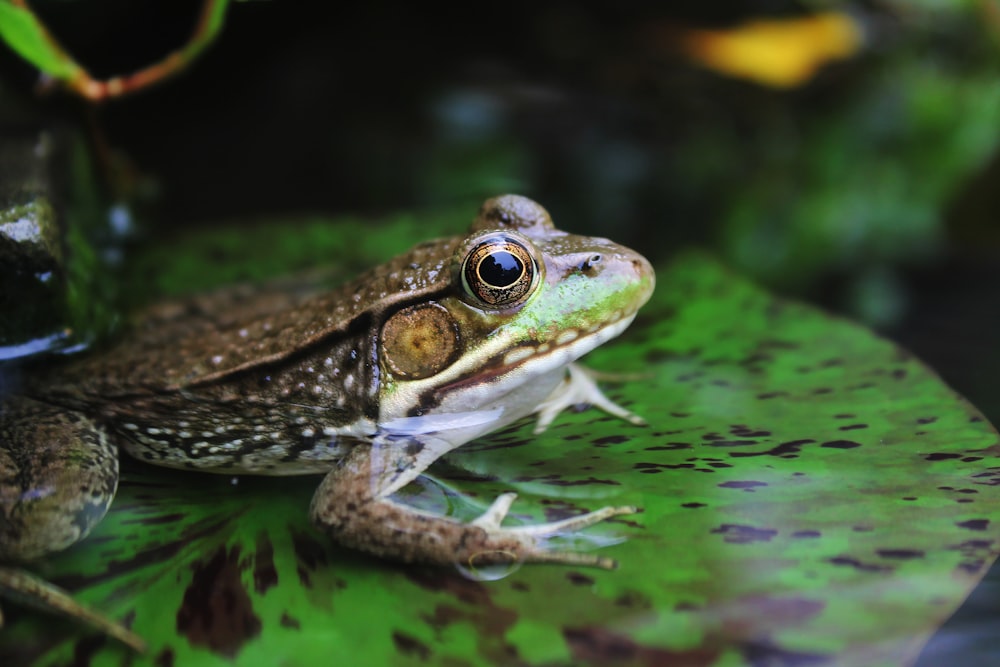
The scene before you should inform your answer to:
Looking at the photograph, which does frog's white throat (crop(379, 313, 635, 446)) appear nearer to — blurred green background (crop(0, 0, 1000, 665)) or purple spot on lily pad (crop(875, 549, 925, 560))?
purple spot on lily pad (crop(875, 549, 925, 560))

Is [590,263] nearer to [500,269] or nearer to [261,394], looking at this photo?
[500,269]

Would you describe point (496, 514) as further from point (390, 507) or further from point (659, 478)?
point (659, 478)

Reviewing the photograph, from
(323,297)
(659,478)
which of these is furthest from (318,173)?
(659,478)

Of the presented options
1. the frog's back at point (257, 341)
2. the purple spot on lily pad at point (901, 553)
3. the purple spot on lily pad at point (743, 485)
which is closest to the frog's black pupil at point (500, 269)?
the frog's back at point (257, 341)

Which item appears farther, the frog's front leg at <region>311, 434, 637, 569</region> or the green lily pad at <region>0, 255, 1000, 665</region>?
the frog's front leg at <region>311, 434, 637, 569</region>

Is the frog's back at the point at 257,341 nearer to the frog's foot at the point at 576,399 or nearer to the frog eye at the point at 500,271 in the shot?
the frog eye at the point at 500,271

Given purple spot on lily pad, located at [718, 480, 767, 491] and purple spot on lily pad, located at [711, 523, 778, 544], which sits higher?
purple spot on lily pad, located at [718, 480, 767, 491]

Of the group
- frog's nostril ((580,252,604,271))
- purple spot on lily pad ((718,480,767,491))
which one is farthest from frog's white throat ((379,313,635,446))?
purple spot on lily pad ((718,480,767,491))

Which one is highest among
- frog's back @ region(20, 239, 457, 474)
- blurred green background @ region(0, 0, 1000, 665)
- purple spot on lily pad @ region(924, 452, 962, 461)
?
blurred green background @ region(0, 0, 1000, 665)
